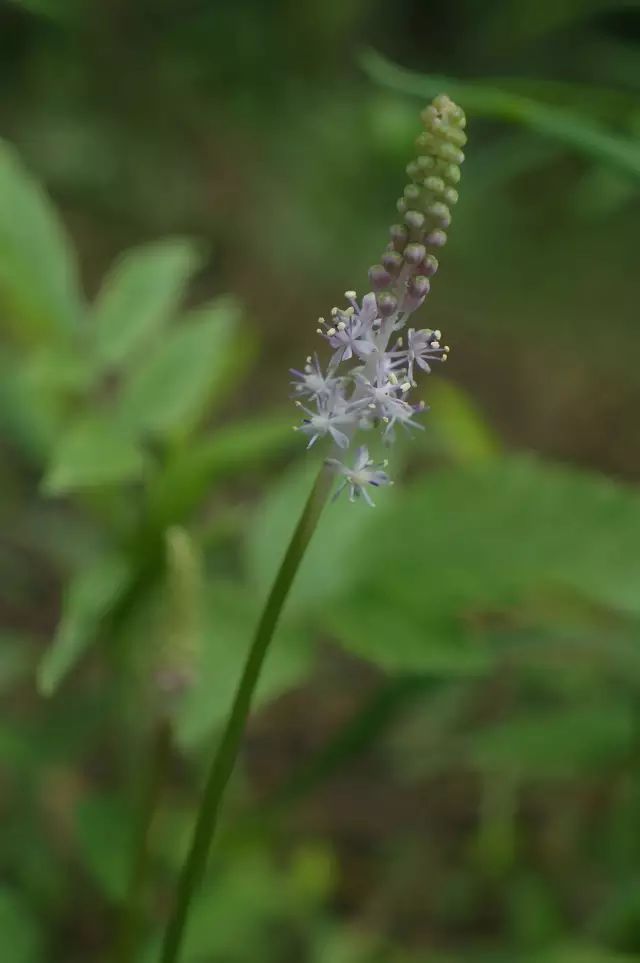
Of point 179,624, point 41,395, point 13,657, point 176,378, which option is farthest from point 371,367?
point 13,657

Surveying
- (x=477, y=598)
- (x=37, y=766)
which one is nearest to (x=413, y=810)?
(x=37, y=766)

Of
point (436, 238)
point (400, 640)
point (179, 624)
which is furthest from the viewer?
point (400, 640)

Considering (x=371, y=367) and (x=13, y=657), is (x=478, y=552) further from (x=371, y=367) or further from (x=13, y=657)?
(x=13, y=657)

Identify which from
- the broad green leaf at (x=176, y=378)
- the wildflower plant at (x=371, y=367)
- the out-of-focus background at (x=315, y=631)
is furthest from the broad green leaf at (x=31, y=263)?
the wildflower plant at (x=371, y=367)

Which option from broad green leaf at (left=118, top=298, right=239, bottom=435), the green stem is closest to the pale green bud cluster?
the green stem

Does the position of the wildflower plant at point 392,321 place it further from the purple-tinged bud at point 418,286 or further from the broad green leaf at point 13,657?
the broad green leaf at point 13,657

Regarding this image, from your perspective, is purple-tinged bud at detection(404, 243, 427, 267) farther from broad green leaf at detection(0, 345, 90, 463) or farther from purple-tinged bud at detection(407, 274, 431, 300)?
broad green leaf at detection(0, 345, 90, 463)
